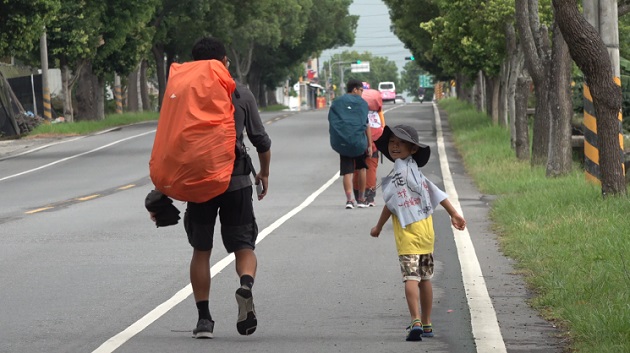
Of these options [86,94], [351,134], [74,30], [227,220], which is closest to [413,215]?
[227,220]

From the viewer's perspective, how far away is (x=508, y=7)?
31.3 metres

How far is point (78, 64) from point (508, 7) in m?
21.5

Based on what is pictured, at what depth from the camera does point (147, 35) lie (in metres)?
51.6

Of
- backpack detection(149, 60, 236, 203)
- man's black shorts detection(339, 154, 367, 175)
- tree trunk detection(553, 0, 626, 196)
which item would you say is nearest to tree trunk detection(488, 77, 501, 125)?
man's black shorts detection(339, 154, 367, 175)

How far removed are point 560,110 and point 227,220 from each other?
12815 mm

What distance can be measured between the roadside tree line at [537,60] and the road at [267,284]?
174 cm

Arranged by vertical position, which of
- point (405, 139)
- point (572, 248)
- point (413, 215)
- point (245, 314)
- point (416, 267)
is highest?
point (405, 139)

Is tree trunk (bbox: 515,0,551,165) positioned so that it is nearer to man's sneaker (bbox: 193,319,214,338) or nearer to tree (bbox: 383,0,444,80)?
man's sneaker (bbox: 193,319,214,338)

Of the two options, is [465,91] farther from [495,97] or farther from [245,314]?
[245,314]

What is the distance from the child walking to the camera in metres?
8.44

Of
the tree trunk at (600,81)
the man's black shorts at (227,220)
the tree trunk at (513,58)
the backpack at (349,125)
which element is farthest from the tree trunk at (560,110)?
the man's black shorts at (227,220)

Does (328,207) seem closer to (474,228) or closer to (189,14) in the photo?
(474,228)

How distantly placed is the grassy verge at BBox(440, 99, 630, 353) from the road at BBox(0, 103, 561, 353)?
195mm

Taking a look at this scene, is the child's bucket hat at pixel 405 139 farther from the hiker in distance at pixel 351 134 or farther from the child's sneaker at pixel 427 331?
the hiker in distance at pixel 351 134
